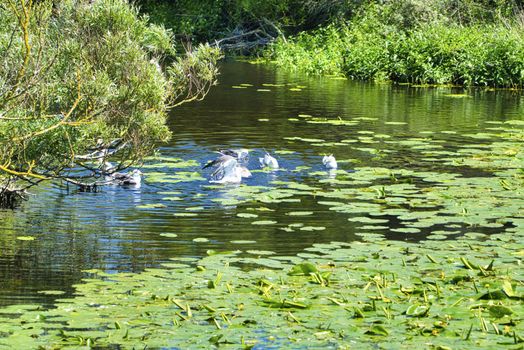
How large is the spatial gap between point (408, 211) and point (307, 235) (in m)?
1.44

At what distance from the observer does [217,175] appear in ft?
42.0

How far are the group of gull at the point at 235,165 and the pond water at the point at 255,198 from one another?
133 mm

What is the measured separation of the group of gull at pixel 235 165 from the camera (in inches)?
497

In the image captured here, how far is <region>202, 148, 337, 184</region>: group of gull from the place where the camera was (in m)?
12.6

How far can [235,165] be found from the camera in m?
12.7

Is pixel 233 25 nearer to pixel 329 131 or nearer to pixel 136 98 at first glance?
pixel 329 131

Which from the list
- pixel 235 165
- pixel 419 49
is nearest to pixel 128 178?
pixel 235 165

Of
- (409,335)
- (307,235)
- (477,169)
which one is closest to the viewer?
(409,335)

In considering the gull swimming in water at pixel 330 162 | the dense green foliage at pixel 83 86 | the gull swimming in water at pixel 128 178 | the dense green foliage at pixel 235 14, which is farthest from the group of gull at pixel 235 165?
the dense green foliage at pixel 235 14

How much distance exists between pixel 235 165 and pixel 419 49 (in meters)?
15.2

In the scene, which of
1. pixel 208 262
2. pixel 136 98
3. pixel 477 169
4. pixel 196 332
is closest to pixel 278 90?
pixel 477 169

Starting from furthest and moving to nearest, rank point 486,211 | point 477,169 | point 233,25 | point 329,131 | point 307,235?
1. point 233,25
2. point 329,131
3. point 477,169
4. point 486,211
5. point 307,235

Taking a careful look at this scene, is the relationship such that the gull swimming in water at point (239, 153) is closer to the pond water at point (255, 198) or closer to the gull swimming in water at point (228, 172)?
the pond water at point (255, 198)

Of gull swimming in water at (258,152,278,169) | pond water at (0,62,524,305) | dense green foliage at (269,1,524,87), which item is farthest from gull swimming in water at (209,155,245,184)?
dense green foliage at (269,1,524,87)
